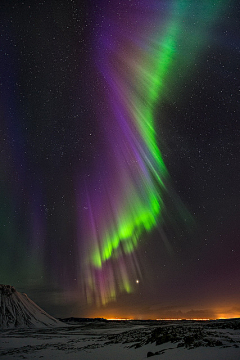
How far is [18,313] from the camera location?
11600 centimetres

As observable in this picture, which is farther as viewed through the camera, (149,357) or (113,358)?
(113,358)

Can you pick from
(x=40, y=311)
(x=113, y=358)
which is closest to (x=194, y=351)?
(x=113, y=358)

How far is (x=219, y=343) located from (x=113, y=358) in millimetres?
7603

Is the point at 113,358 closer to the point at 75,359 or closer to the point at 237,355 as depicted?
the point at 75,359

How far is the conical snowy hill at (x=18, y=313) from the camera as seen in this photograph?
4190 inches

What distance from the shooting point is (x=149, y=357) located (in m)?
13.9

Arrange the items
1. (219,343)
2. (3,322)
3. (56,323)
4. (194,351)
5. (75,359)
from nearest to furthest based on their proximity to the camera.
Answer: (194,351), (219,343), (75,359), (3,322), (56,323)

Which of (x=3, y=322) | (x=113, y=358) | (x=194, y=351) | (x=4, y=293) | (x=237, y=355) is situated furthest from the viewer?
(x=4, y=293)

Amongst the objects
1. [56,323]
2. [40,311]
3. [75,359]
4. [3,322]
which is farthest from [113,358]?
[40,311]

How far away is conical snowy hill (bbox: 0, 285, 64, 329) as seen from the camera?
106 meters

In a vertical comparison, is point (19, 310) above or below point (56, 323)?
above

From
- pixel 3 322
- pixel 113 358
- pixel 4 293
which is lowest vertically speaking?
pixel 113 358

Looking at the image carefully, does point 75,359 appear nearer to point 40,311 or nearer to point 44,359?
point 44,359

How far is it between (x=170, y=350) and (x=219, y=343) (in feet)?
9.93
